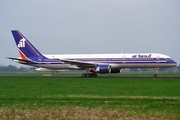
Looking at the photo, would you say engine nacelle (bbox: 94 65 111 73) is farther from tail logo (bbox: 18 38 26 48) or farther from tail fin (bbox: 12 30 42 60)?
tail logo (bbox: 18 38 26 48)

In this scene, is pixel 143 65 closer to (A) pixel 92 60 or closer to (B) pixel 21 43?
(A) pixel 92 60

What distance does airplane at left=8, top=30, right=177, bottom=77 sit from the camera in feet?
150

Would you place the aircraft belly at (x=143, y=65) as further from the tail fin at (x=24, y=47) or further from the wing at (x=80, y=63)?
the tail fin at (x=24, y=47)

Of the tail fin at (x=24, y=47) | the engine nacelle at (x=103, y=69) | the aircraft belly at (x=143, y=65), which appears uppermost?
the tail fin at (x=24, y=47)

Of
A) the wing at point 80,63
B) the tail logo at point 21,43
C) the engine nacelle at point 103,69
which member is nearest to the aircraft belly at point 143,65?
the engine nacelle at point 103,69

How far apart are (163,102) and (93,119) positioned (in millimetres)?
6343

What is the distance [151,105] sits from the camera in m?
15.1

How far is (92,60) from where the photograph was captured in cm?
4866

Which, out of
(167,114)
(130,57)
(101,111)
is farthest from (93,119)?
(130,57)

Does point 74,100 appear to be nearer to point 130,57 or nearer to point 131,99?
point 131,99

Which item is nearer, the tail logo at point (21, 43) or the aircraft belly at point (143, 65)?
the aircraft belly at point (143, 65)

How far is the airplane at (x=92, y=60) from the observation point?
150ft

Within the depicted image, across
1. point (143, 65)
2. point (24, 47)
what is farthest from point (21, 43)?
point (143, 65)

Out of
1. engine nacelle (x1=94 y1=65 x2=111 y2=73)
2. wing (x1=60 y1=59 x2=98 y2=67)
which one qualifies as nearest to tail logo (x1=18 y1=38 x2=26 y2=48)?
wing (x1=60 y1=59 x2=98 y2=67)
